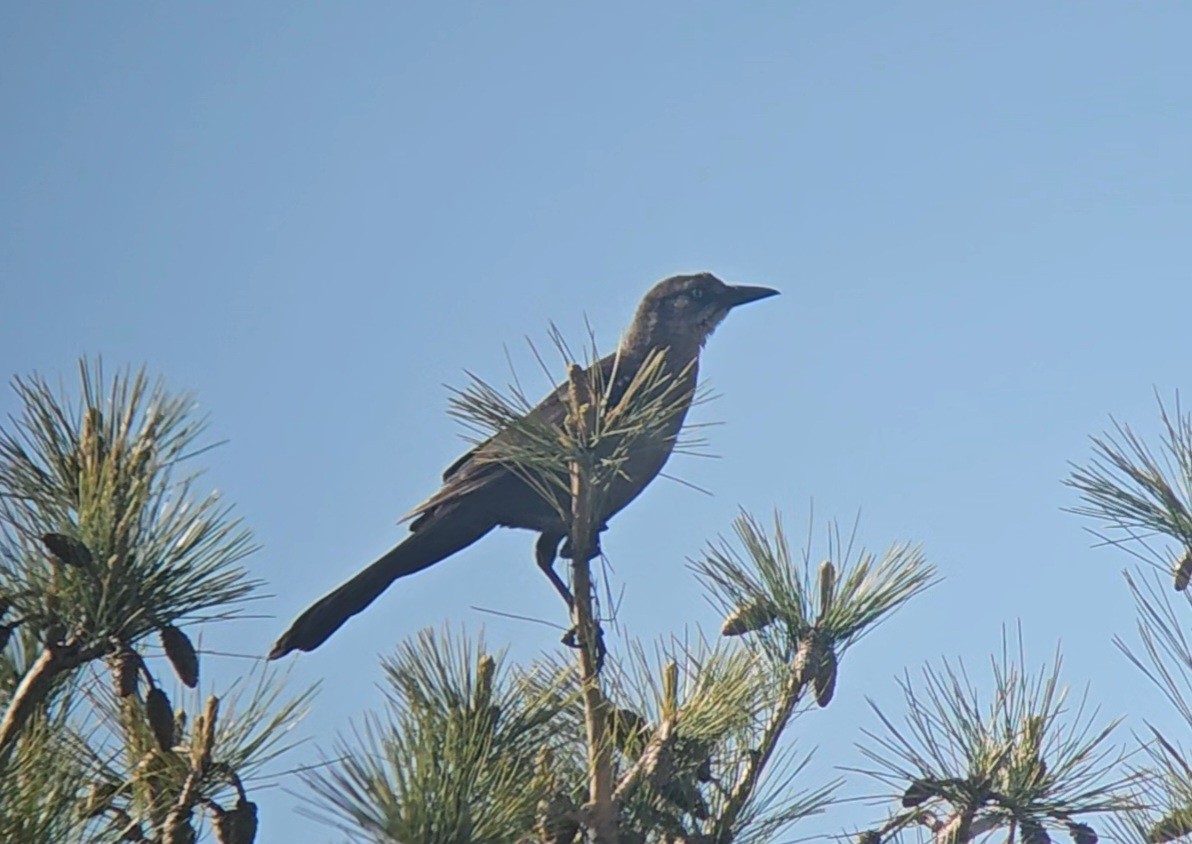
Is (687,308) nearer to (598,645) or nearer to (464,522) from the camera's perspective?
(464,522)

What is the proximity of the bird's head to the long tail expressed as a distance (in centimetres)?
137

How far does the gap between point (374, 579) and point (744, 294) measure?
2076 millimetres

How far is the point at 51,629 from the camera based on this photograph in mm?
2400

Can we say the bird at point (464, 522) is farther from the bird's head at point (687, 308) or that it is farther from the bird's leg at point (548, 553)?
the bird's head at point (687, 308)

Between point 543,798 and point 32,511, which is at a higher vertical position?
point 32,511

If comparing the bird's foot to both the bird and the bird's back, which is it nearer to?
the bird

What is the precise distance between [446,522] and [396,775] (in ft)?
8.85

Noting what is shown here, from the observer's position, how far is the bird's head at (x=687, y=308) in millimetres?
6117

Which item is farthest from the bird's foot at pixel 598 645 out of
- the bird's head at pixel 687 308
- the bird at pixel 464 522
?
the bird's head at pixel 687 308

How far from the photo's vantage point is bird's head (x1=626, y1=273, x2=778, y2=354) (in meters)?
6.12

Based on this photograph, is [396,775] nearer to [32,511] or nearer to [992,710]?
[32,511]

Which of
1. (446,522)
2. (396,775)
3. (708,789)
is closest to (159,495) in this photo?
(396,775)

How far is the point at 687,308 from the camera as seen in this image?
616cm

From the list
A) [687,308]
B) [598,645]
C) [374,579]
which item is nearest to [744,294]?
[687,308]
